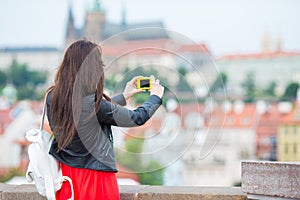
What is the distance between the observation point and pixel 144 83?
3256mm

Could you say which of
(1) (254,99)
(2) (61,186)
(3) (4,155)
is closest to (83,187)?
(2) (61,186)

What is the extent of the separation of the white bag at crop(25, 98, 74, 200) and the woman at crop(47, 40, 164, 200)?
0.09 ft

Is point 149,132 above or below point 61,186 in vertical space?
above

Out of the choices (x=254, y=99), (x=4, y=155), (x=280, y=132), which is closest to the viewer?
(x=4, y=155)

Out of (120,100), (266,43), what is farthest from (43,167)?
(266,43)

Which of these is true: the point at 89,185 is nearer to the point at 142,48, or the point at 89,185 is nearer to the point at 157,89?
the point at 157,89

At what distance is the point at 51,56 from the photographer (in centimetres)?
12888

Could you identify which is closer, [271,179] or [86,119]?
[86,119]

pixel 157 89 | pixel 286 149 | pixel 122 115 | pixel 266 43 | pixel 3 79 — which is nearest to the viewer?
pixel 122 115

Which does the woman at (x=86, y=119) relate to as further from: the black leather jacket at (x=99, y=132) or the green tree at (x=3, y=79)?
the green tree at (x=3, y=79)

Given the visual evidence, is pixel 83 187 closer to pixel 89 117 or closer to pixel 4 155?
pixel 89 117

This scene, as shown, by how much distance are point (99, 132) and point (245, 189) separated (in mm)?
894

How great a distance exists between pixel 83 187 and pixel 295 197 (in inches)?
37.0

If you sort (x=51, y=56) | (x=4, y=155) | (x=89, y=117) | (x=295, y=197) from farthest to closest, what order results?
(x=51, y=56) → (x=4, y=155) → (x=295, y=197) → (x=89, y=117)
